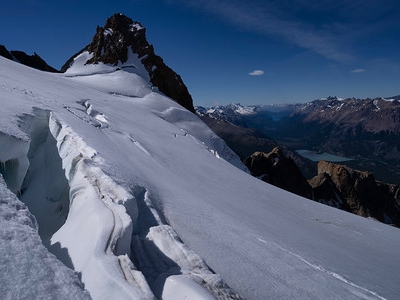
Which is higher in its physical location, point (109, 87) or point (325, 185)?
point (109, 87)

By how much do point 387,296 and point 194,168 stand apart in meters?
9.09

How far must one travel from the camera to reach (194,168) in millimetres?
14109

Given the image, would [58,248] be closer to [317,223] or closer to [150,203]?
[150,203]

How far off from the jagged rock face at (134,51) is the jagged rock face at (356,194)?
33821 millimetres

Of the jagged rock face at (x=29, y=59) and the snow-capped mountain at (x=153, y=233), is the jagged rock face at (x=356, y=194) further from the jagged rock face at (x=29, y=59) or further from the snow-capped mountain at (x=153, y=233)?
the jagged rock face at (x=29, y=59)

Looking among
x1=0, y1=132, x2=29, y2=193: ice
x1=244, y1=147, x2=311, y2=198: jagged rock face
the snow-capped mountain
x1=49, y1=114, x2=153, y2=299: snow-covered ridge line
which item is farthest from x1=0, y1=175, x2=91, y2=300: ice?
x1=244, y1=147, x2=311, y2=198: jagged rock face

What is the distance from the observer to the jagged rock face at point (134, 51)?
50688 millimetres

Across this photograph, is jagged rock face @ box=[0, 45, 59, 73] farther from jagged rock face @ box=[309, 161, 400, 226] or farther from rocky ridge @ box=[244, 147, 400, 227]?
jagged rock face @ box=[309, 161, 400, 226]

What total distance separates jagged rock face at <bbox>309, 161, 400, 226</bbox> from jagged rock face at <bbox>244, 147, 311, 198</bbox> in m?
4.62

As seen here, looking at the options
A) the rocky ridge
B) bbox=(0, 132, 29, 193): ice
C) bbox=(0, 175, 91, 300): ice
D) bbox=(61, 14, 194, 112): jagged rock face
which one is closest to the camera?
bbox=(0, 175, 91, 300): ice

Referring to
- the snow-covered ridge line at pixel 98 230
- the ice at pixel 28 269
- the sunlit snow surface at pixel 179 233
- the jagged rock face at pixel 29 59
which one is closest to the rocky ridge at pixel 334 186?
the sunlit snow surface at pixel 179 233

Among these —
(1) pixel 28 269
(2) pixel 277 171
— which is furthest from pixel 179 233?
(2) pixel 277 171

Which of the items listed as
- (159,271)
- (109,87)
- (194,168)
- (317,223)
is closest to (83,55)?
(109,87)

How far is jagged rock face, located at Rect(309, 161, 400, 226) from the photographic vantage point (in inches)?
2491
